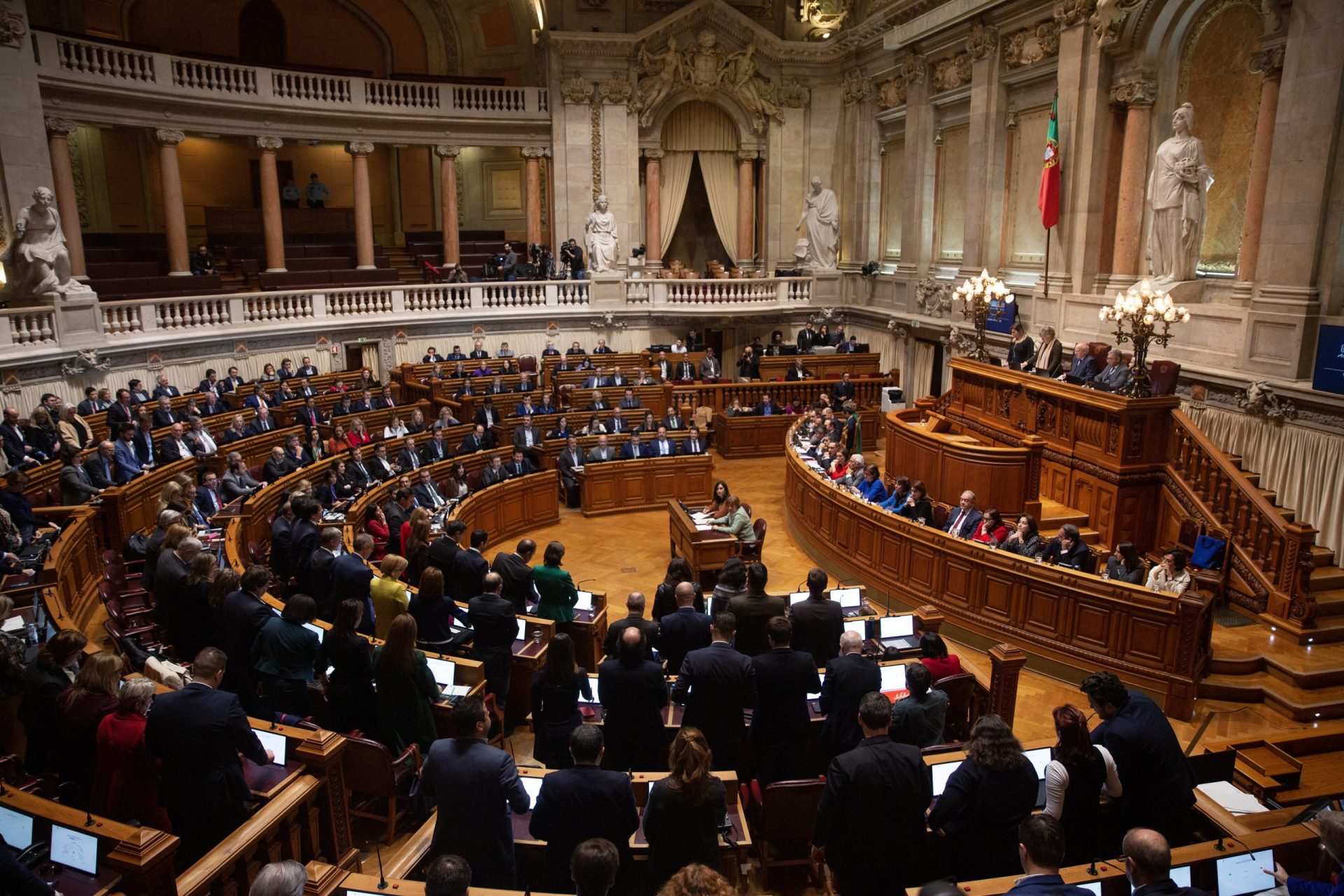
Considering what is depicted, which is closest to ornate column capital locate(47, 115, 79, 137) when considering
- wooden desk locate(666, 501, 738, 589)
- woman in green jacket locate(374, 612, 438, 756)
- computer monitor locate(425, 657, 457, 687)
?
wooden desk locate(666, 501, 738, 589)

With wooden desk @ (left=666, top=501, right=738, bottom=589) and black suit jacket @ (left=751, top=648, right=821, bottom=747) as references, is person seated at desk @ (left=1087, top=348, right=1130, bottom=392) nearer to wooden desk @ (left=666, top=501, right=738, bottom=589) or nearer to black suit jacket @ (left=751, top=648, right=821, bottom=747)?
wooden desk @ (left=666, top=501, right=738, bottom=589)

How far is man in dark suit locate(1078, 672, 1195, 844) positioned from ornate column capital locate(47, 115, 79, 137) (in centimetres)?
1898

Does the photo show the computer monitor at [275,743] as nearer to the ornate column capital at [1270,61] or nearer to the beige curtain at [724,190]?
A: the ornate column capital at [1270,61]

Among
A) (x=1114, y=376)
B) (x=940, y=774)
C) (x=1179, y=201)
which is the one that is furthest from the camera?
(x=1179, y=201)

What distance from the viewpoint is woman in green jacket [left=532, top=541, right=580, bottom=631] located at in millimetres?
7242

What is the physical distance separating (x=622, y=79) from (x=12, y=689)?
20.0 m

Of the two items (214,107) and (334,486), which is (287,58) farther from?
(334,486)

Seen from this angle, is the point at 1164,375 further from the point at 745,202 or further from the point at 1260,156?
the point at 745,202

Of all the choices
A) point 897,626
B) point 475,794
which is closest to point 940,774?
point 475,794

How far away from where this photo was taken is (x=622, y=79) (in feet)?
72.4

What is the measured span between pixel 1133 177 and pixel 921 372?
6646mm

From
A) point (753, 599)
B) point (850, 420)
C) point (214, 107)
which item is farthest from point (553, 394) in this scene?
point (753, 599)

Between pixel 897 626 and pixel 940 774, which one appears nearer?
pixel 940 774

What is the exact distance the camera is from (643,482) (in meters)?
13.6
